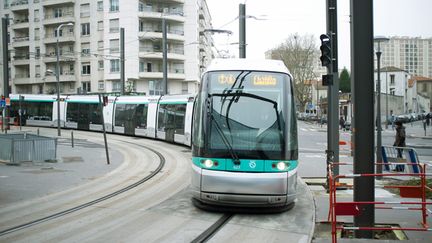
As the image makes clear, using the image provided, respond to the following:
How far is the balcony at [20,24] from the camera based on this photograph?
74.2 metres

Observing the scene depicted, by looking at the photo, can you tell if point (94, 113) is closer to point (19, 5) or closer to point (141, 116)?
point (141, 116)

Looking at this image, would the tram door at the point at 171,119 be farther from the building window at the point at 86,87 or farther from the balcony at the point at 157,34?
the building window at the point at 86,87

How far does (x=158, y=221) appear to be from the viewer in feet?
28.1

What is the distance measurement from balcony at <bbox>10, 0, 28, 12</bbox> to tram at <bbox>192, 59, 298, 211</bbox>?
72906mm

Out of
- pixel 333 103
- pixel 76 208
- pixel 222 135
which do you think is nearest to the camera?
pixel 222 135

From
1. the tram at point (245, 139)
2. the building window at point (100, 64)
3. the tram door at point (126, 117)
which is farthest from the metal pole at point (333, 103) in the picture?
the building window at point (100, 64)

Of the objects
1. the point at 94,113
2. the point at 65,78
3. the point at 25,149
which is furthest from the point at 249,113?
the point at 65,78

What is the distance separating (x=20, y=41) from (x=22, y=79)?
640cm

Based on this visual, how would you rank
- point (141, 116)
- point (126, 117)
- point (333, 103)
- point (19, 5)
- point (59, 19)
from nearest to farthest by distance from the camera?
point (333, 103) < point (141, 116) < point (126, 117) < point (59, 19) < point (19, 5)

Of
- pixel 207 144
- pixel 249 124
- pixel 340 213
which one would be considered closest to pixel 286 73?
pixel 249 124

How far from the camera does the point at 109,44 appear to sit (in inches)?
2527

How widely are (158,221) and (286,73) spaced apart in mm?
3906

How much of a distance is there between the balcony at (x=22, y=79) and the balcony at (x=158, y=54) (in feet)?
72.1

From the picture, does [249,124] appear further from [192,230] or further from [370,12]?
[370,12]
